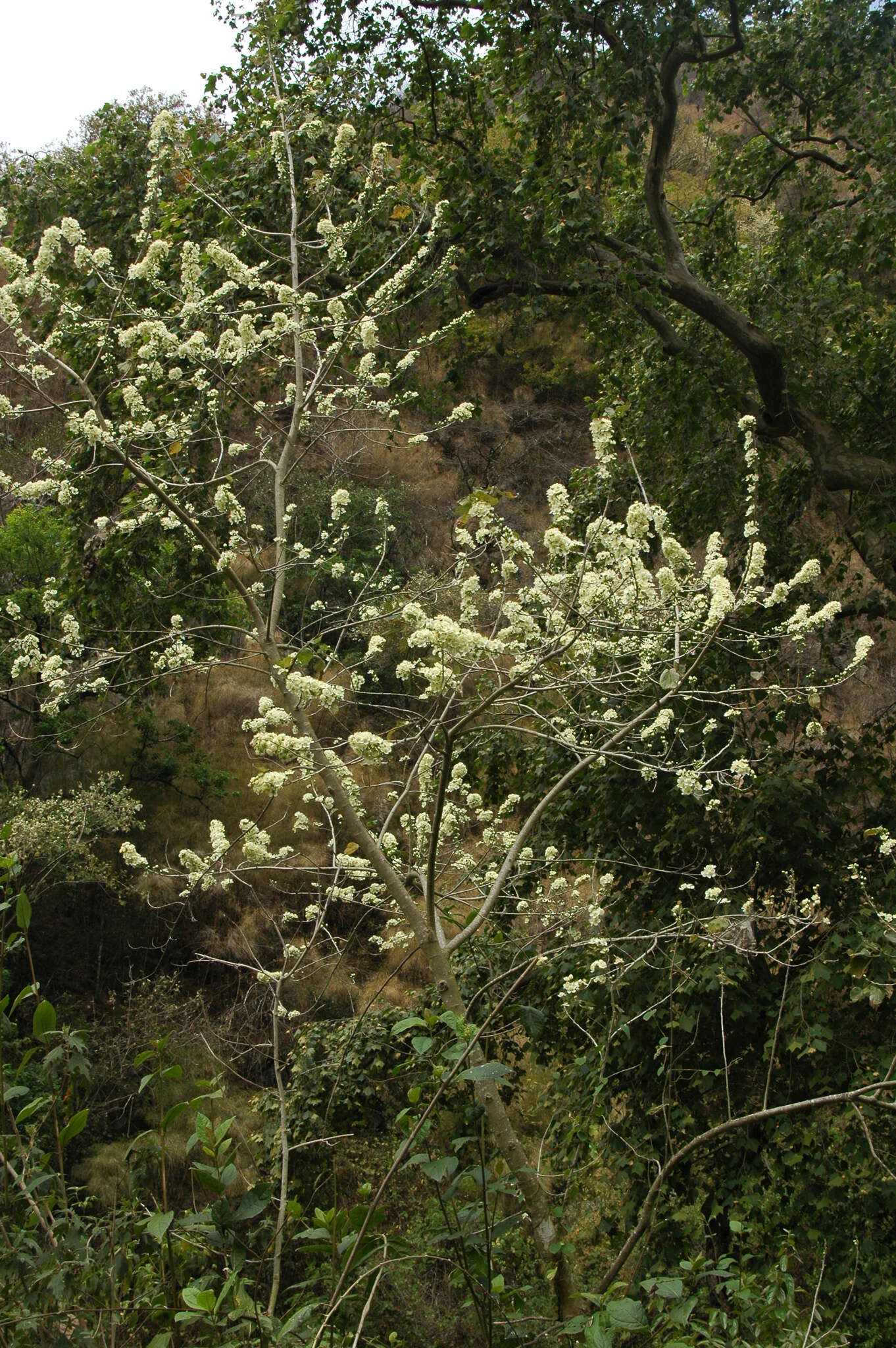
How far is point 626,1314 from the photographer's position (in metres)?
1.02

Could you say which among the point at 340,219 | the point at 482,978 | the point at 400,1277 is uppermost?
the point at 340,219

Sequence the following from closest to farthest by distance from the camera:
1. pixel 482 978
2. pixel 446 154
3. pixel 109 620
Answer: pixel 482 978 < pixel 109 620 < pixel 446 154

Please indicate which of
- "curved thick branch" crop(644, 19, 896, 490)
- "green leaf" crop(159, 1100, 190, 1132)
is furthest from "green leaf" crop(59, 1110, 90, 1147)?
"curved thick branch" crop(644, 19, 896, 490)

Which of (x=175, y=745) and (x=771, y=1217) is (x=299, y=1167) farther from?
(x=175, y=745)

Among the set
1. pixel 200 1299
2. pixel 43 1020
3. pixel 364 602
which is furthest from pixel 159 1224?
pixel 364 602

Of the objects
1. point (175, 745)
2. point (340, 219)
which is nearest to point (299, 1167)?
point (340, 219)

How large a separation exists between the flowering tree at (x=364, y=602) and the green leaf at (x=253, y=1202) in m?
0.13

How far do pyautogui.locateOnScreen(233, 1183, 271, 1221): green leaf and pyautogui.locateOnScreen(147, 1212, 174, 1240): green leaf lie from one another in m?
0.08

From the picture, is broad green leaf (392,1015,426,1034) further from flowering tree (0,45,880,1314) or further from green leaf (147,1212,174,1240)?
green leaf (147,1212,174,1240)

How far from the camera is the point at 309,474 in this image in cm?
1338

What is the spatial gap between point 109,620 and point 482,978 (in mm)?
2464

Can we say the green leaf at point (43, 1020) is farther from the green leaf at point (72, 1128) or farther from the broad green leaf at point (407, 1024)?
the broad green leaf at point (407, 1024)

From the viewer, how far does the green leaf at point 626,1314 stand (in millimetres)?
1012

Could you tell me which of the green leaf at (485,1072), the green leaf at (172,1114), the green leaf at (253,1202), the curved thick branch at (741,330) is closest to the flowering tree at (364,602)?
the green leaf at (485,1072)
